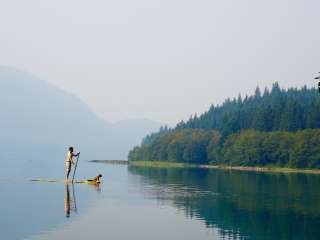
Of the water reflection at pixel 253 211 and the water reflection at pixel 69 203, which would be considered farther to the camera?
the water reflection at pixel 69 203

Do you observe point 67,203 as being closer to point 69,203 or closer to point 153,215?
point 69,203

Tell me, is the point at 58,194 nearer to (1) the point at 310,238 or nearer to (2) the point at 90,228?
(2) the point at 90,228

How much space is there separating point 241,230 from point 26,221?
19.3 meters

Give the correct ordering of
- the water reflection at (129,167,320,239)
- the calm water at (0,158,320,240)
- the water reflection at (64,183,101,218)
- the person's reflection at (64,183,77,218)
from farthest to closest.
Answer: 1. the water reflection at (64,183,101,218)
2. the person's reflection at (64,183,77,218)
3. the water reflection at (129,167,320,239)
4. the calm water at (0,158,320,240)

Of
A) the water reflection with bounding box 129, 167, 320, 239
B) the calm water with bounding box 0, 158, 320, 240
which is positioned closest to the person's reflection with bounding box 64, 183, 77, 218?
the calm water with bounding box 0, 158, 320, 240

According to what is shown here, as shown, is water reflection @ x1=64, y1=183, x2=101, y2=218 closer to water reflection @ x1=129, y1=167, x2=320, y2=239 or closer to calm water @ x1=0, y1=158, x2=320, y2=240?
calm water @ x1=0, y1=158, x2=320, y2=240

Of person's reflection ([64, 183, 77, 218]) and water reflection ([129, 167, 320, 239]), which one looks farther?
person's reflection ([64, 183, 77, 218])

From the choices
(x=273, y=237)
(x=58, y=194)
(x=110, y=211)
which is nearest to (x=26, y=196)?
(x=58, y=194)

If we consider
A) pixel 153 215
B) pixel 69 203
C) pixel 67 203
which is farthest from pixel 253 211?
pixel 67 203

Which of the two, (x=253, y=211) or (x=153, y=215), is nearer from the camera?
(x=153, y=215)

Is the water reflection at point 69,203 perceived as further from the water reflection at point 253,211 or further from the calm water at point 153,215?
the water reflection at point 253,211

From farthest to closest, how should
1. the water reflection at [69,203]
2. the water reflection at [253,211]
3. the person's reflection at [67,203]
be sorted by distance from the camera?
the water reflection at [69,203] → the person's reflection at [67,203] → the water reflection at [253,211]

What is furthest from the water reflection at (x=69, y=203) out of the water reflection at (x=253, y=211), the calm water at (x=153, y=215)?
the water reflection at (x=253, y=211)

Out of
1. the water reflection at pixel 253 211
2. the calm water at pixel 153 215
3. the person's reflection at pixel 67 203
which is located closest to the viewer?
the calm water at pixel 153 215
